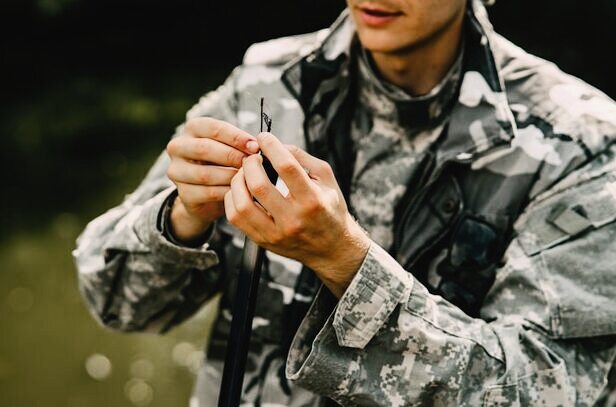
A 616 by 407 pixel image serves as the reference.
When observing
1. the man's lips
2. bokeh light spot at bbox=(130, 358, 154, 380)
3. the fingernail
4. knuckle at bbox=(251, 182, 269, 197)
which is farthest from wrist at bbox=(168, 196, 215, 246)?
bokeh light spot at bbox=(130, 358, 154, 380)

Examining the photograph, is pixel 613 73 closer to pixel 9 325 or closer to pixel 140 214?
pixel 9 325

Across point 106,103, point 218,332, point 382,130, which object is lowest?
point 106,103

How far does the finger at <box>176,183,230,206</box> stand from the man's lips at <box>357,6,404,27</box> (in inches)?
18.8

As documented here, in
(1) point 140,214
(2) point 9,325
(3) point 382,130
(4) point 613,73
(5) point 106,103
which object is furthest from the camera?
(5) point 106,103

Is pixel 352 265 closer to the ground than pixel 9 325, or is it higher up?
higher up

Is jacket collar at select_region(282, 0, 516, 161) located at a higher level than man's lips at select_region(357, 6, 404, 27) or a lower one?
lower

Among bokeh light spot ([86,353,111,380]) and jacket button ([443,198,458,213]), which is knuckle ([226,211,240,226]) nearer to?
jacket button ([443,198,458,213])

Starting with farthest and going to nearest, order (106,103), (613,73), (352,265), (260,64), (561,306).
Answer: (106,103), (613,73), (260,64), (561,306), (352,265)

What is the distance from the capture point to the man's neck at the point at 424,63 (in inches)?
67.6

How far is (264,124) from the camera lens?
1.33 meters

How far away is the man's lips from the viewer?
1.62 meters

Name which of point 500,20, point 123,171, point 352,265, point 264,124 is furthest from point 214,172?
point 500,20

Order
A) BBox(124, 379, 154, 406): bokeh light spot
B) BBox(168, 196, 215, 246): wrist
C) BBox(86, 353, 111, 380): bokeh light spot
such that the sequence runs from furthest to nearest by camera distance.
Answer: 1. BBox(86, 353, 111, 380): bokeh light spot
2. BBox(124, 379, 154, 406): bokeh light spot
3. BBox(168, 196, 215, 246): wrist

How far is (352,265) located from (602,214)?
0.45 meters
